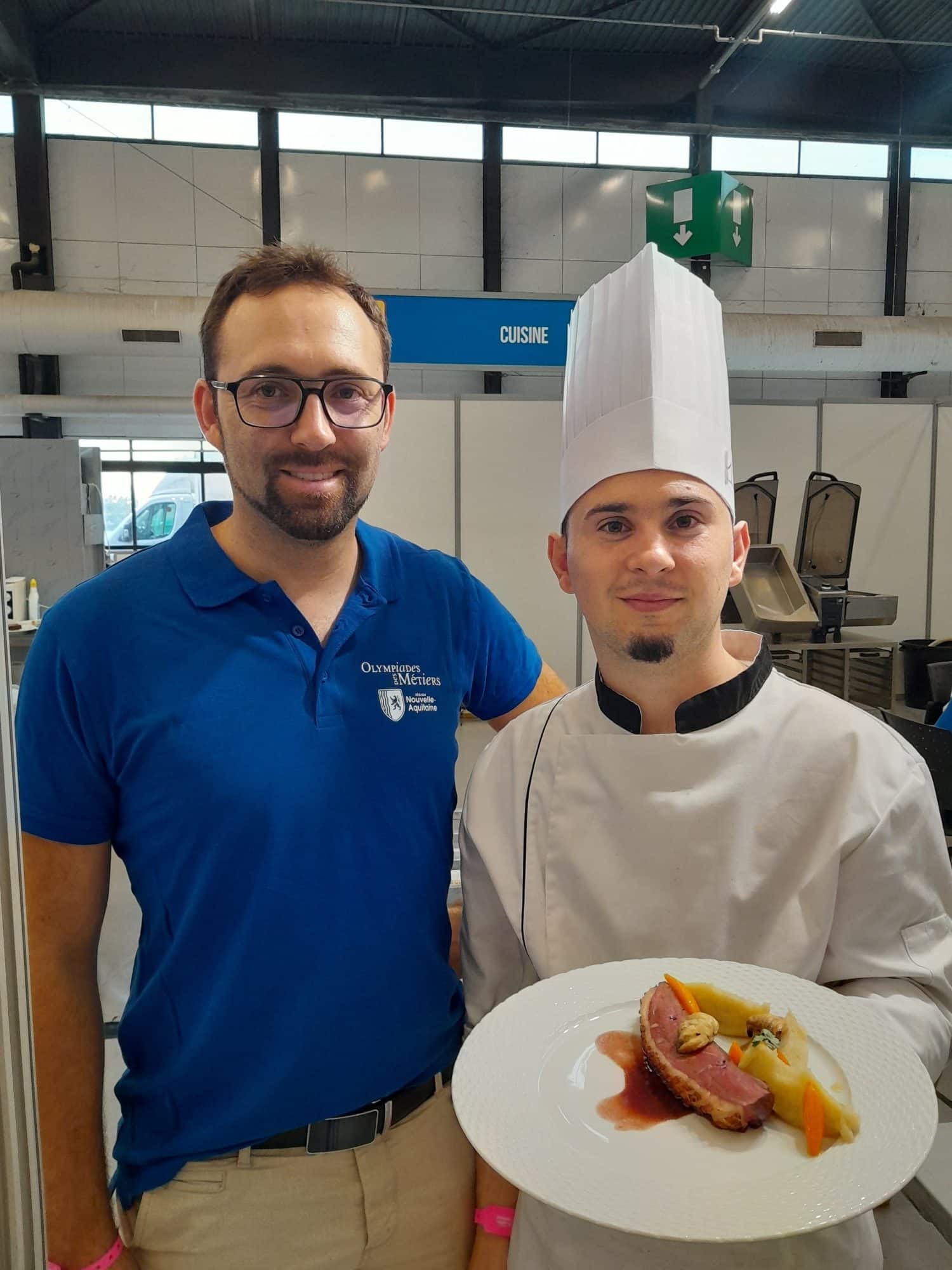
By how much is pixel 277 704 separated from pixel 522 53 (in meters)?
9.14

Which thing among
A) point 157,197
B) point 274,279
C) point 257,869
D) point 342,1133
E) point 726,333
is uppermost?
point 157,197

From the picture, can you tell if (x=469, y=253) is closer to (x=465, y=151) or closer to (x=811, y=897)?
(x=465, y=151)

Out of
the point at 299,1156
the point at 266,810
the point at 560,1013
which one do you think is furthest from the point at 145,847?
the point at 560,1013

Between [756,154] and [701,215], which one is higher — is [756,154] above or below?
above

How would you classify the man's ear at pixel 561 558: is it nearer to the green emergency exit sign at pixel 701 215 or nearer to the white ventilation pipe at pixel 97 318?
the white ventilation pipe at pixel 97 318

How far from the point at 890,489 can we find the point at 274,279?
7.13 meters

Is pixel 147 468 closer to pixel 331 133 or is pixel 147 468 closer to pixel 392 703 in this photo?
pixel 331 133

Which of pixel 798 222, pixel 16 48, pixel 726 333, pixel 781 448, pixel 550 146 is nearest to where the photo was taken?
pixel 726 333

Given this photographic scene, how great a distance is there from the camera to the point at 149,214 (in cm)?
841

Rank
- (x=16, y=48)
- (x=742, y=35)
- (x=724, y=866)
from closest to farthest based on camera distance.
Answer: (x=724, y=866)
(x=742, y=35)
(x=16, y=48)

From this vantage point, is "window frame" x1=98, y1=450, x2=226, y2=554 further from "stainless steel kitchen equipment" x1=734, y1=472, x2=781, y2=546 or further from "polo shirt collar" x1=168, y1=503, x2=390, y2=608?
"polo shirt collar" x1=168, y1=503, x2=390, y2=608

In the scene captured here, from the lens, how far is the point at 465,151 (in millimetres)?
8781

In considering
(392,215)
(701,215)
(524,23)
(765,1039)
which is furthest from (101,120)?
(765,1039)

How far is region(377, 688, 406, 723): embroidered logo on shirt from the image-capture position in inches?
46.6
